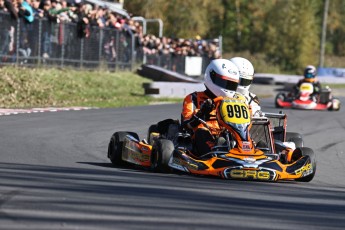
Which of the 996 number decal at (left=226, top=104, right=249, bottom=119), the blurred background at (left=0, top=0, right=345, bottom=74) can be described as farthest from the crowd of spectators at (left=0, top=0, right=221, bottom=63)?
the 996 number decal at (left=226, top=104, right=249, bottom=119)

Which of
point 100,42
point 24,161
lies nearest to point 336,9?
point 100,42

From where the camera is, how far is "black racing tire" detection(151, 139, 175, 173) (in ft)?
33.1

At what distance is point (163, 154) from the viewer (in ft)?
33.1

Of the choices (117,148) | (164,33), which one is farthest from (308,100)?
(164,33)

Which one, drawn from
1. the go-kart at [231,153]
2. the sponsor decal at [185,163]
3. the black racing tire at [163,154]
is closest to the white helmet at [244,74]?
the go-kart at [231,153]

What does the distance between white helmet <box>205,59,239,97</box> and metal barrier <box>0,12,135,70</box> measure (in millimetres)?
11780

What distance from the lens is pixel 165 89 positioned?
88.7 feet

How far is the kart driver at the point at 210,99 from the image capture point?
1049 cm

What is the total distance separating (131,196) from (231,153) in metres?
2.37

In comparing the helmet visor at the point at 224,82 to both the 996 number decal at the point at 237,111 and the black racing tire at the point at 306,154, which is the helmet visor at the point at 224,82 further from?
the black racing tire at the point at 306,154

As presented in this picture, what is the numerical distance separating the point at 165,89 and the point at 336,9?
57118 millimetres

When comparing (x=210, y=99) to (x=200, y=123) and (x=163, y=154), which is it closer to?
(x=200, y=123)

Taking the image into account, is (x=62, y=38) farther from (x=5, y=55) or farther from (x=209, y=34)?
(x=209, y=34)

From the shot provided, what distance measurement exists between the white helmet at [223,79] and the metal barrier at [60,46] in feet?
38.6
